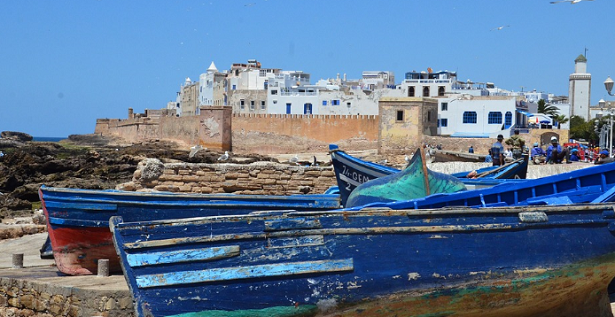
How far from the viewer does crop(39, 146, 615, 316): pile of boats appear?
6000 mm

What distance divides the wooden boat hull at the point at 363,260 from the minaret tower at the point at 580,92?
252 ft

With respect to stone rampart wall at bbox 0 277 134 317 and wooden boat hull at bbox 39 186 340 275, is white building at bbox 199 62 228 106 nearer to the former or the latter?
wooden boat hull at bbox 39 186 340 275

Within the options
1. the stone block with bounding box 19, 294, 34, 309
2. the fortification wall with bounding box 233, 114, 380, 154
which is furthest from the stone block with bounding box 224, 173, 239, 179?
the fortification wall with bounding box 233, 114, 380, 154

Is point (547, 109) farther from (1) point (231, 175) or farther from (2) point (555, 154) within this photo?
(1) point (231, 175)

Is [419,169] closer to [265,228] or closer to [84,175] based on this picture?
[265,228]

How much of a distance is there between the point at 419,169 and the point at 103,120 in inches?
3536

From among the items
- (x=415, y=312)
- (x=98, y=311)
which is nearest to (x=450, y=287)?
(x=415, y=312)

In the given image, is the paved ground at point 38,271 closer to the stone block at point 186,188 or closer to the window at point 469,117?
the stone block at point 186,188

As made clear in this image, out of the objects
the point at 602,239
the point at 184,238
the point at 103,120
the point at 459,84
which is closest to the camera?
the point at 184,238

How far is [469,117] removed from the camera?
45469 millimetres

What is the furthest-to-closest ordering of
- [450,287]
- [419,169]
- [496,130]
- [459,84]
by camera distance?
[459,84] → [496,130] → [419,169] → [450,287]

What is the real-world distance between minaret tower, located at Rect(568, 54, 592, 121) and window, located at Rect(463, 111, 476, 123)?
3805 cm

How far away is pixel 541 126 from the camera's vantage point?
44.7 m

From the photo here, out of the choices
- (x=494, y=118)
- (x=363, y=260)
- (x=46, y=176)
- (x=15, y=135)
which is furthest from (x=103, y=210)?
(x=15, y=135)
